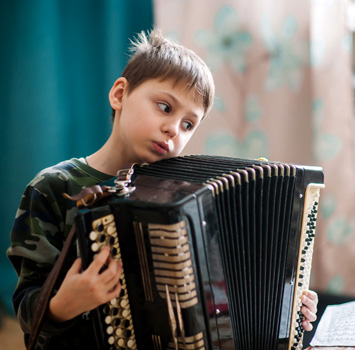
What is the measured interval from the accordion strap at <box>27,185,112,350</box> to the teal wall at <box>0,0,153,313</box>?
4.29ft

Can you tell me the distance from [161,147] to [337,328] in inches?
25.6

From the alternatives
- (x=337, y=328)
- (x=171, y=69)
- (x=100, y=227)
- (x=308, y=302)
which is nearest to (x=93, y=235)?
(x=100, y=227)

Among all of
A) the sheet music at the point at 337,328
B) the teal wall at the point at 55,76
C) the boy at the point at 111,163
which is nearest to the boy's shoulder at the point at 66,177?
the boy at the point at 111,163

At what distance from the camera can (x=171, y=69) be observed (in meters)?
1.15

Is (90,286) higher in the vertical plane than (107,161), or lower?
lower

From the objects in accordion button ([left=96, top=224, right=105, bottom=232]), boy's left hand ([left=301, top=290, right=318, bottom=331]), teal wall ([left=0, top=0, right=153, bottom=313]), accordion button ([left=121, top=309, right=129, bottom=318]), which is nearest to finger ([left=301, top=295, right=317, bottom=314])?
boy's left hand ([left=301, top=290, right=318, bottom=331])

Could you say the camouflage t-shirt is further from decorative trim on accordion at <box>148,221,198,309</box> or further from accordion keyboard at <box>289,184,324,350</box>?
accordion keyboard at <box>289,184,324,350</box>

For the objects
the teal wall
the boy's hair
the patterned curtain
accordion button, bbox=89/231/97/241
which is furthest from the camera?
the teal wall

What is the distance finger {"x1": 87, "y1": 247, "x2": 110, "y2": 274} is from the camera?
871 mm

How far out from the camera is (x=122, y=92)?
48.2 inches

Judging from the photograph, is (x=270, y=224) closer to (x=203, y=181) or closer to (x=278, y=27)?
(x=203, y=181)

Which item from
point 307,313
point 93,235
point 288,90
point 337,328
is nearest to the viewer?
point 93,235

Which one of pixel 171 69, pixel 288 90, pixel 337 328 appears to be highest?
pixel 171 69

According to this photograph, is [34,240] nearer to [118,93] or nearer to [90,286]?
[90,286]
